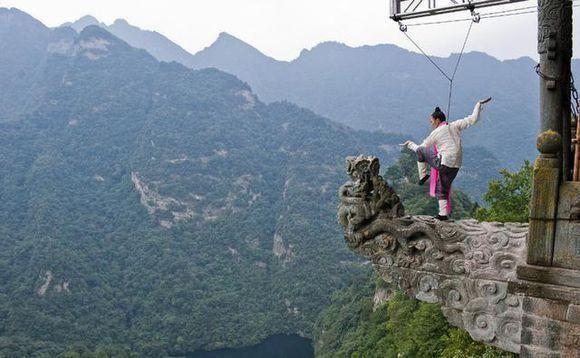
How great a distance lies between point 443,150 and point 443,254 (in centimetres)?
119

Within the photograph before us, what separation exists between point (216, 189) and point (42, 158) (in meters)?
32.7

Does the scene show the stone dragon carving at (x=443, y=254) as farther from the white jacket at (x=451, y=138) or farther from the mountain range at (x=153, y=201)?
the mountain range at (x=153, y=201)

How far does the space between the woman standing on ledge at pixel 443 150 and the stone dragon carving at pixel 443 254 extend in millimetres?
404

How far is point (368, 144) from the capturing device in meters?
125

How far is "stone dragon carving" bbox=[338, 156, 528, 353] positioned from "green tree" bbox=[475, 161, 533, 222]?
13.8m

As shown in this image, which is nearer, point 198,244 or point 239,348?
point 239,348

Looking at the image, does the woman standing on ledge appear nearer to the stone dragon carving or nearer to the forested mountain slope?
the stone dragon carving

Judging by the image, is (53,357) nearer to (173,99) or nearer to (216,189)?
(216,189)

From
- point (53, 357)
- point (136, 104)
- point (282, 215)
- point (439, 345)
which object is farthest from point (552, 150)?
point (136, 104)

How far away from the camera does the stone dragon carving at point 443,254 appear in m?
5.73

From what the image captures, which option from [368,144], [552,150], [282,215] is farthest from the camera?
[368,144]

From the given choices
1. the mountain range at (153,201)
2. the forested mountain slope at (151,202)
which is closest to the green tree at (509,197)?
the mountain range at (153,201)

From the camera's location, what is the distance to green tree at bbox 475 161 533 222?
2048cm

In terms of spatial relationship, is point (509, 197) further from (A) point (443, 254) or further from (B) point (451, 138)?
(A) point (443, 254)
